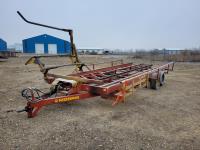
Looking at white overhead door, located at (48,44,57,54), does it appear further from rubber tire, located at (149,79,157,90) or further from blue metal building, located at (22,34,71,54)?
rubber tire, located at (149,79,157,90)

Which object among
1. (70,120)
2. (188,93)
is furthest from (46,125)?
(188,93)

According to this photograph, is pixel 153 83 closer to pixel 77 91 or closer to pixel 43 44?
pixel 77 91

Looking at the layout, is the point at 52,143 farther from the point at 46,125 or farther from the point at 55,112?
the point at 55,112

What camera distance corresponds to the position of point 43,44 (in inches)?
1753

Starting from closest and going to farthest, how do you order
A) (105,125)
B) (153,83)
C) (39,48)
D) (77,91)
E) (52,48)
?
(105,125)
(77,91)
(153,83)
(39,48)
(52,48)

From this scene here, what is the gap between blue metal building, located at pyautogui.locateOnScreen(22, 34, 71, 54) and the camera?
44.2 m

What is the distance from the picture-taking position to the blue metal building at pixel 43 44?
145ft

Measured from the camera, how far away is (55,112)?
188 inches

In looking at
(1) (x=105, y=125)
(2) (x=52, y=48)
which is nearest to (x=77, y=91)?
(1) (x=105, y=125)

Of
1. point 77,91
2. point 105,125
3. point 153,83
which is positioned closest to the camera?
point 105,125

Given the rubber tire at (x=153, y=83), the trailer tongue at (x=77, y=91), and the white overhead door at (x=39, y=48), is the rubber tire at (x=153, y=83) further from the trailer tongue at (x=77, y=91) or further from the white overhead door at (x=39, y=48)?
the white overhead door at (x=39, y=48)

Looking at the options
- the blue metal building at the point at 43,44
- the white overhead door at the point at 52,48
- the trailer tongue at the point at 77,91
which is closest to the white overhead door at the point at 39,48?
the blue metal building at the point at 43,44

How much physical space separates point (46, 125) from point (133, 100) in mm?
2721

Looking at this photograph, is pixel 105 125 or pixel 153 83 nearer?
pixel 105 125
